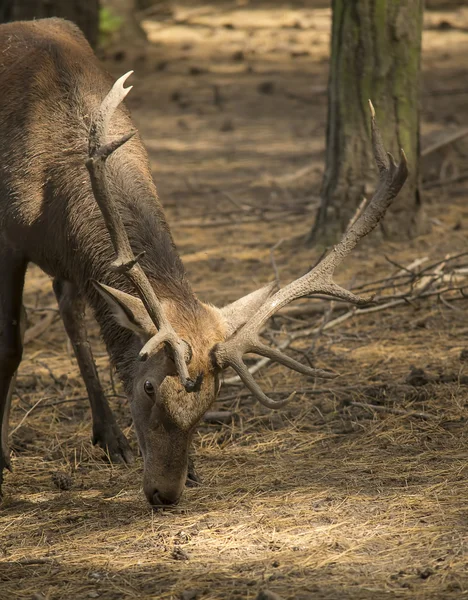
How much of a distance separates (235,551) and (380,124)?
5076mm

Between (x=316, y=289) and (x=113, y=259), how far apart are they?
1.03m

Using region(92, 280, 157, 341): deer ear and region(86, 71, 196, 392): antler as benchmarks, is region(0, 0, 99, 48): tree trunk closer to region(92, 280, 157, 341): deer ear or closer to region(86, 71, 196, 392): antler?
region(86, 71, 196, 392): antler

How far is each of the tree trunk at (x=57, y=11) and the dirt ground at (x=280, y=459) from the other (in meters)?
3.86

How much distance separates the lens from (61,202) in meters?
5.17

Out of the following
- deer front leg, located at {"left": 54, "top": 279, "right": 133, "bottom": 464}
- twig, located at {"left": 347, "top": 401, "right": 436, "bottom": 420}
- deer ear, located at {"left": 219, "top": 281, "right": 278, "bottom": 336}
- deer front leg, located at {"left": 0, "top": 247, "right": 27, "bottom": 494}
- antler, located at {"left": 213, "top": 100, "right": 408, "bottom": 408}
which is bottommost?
twig, located at {"left": 347, "top": 401, "right": 436, "bottom": 420}

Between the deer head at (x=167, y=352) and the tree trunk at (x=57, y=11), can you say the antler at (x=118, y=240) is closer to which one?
the deer head at (x=167, y=352)

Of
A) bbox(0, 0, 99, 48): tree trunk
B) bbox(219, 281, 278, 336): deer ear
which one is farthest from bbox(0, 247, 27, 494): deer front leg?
bbox(0, 0, 99, 48): tree trunk

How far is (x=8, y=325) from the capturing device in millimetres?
5371

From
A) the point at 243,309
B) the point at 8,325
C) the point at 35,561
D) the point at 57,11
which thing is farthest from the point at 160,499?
the point at 57,11

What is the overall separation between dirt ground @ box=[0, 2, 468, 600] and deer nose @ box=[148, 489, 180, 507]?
60mm

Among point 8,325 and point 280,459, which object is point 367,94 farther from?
point 8,325

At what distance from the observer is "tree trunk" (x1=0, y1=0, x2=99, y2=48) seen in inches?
524

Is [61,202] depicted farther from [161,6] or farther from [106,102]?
[161,6]

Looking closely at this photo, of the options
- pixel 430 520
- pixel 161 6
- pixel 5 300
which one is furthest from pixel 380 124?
pixel 161 6
